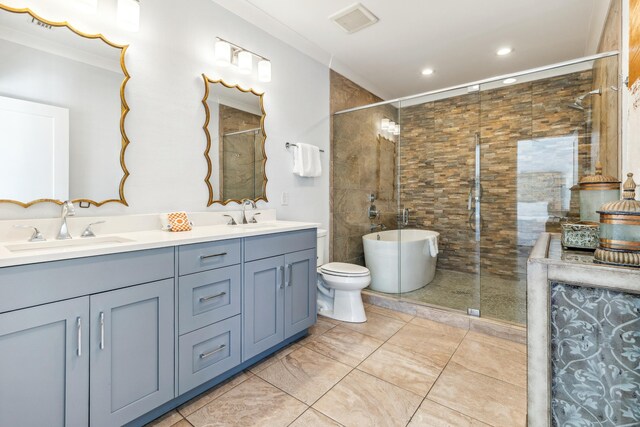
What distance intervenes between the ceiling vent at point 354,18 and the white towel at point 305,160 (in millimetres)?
1075

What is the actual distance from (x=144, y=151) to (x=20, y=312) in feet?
3.54

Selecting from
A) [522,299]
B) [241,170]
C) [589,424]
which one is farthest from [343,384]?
[522,299]

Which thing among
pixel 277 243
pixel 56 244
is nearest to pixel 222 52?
pixel 277 243

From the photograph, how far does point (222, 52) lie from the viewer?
2152 millimetres

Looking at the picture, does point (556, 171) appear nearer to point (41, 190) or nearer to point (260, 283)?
point (260, 283)

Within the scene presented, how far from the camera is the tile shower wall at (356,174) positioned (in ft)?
11.1

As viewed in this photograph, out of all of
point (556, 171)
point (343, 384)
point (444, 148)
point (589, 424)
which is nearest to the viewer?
point (589, 424)

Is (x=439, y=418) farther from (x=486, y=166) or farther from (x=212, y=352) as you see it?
(x=486, y=166)

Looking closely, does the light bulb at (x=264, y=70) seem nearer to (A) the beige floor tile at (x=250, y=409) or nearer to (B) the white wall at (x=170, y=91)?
(B) the white wall at (x=170, y=91)

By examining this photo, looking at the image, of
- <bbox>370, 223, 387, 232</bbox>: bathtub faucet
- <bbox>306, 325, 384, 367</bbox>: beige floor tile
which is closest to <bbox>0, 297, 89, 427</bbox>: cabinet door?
<bbox>306, 325, 384, 367</bbox>: beige floor tile

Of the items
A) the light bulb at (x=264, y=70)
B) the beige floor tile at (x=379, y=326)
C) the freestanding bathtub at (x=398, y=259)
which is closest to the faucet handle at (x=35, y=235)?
the light bulb at (x=264, y=70)

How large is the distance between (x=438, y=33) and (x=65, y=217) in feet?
10.3

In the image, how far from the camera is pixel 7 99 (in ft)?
4.46

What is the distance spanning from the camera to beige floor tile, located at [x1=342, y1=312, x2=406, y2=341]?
237 centimetres
